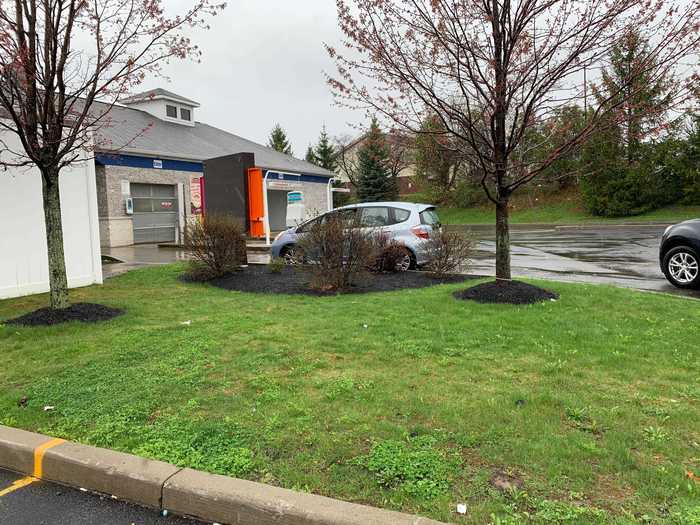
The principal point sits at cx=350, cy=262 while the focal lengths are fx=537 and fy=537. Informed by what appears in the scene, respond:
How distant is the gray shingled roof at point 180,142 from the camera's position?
2277cm

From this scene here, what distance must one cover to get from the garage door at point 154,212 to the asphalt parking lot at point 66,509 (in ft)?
70.9

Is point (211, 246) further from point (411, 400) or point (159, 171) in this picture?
point (159, 171)

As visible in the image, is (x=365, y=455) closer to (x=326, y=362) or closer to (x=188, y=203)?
(x=326, y=362)

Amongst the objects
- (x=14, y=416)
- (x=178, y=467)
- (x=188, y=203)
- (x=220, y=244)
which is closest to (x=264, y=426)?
(x=178, y=467)

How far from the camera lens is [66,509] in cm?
297

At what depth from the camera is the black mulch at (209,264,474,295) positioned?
8609 mm

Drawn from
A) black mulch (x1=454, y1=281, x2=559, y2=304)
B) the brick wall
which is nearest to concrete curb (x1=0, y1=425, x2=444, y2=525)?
black mulch (x1=454, y1=281, x2=559, y2=304)

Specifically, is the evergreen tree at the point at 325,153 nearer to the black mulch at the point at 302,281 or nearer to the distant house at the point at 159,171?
the distant house at the point at 159,171

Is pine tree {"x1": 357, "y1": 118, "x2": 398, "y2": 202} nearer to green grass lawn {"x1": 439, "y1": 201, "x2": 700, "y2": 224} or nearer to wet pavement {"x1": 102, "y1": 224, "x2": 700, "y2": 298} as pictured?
green grass lawn {"x1": 439, "y1": 201, "x2": 700, "y2": 224}

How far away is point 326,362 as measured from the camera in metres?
4.79

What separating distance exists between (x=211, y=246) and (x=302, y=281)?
202cm

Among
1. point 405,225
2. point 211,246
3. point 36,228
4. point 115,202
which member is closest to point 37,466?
point 36,228

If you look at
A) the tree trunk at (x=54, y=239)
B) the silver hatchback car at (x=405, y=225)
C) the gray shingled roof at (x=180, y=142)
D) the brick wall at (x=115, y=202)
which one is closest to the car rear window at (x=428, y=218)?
the silver hatchback car at (x=405, y=225)

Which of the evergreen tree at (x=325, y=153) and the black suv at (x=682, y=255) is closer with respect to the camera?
the black suv at (x=682, y=255)
